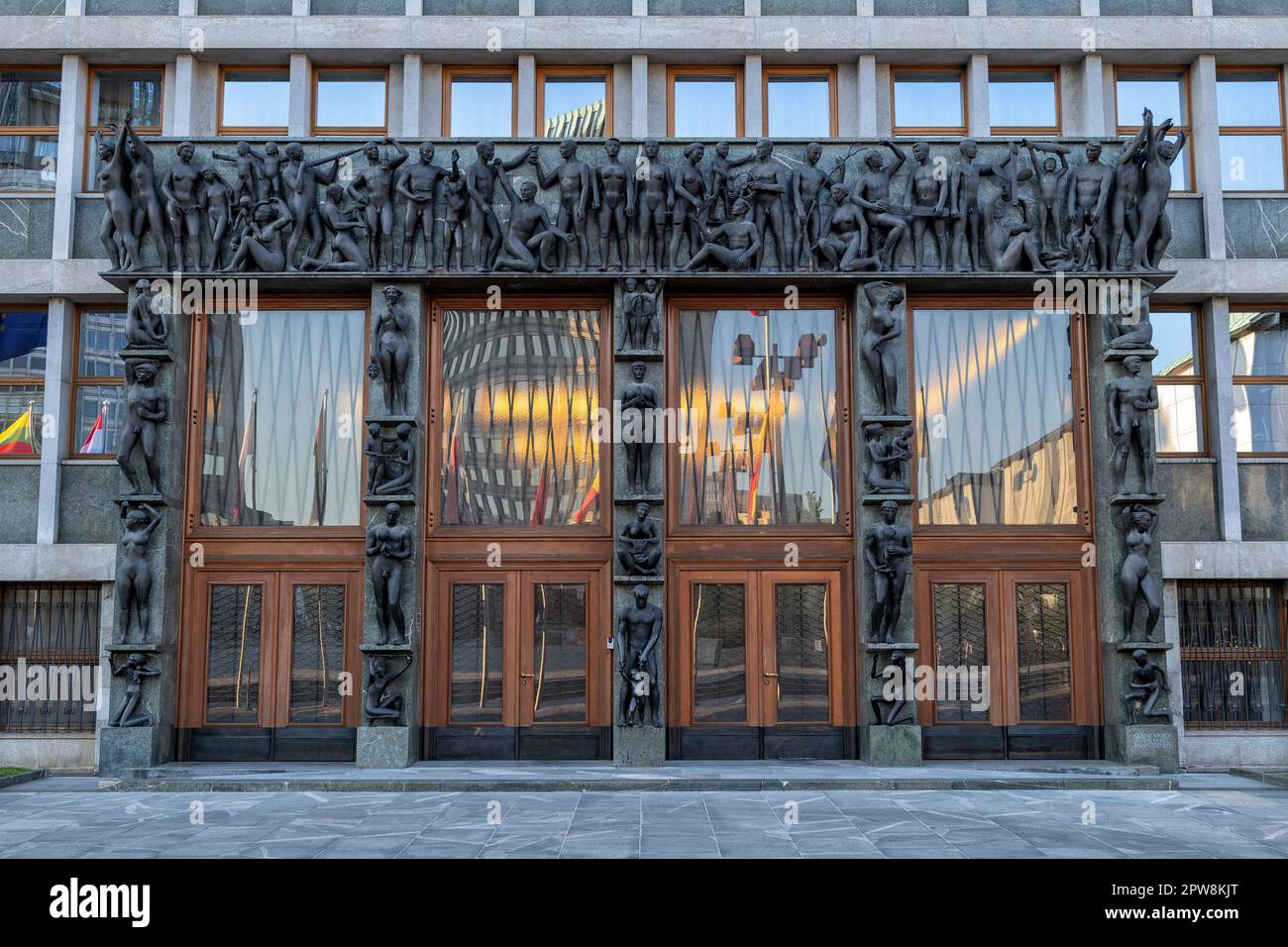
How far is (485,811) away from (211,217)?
9684mm

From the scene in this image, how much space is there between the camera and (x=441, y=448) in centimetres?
1820

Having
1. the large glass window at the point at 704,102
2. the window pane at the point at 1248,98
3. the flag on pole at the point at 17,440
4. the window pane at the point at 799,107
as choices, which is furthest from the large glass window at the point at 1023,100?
the flag on pole at the point at 17,440

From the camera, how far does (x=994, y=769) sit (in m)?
16.7

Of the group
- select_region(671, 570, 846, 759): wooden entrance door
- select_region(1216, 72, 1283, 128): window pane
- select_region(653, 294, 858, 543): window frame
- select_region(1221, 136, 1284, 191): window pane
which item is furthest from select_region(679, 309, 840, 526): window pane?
select_region(1216, 72, 1283, 128): window pane

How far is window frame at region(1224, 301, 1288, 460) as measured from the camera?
63.2 ft

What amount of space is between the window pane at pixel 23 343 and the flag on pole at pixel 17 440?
Answer: 853 millimetres

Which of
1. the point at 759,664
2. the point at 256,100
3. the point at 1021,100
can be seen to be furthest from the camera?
the point at 1021,100

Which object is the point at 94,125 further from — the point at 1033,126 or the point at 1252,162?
the point at 1252,162

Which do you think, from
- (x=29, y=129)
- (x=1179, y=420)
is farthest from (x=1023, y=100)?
(x=29, y=129)

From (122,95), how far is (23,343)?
14.3 feet

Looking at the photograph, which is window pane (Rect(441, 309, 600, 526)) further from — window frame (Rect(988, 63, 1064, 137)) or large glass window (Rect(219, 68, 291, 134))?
window frame (Rect(988, 63, 1064, 137))

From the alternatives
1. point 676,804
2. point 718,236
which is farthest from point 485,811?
point 718,236

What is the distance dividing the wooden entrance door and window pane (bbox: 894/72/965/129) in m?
7.53

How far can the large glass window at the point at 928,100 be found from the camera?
776 inches
